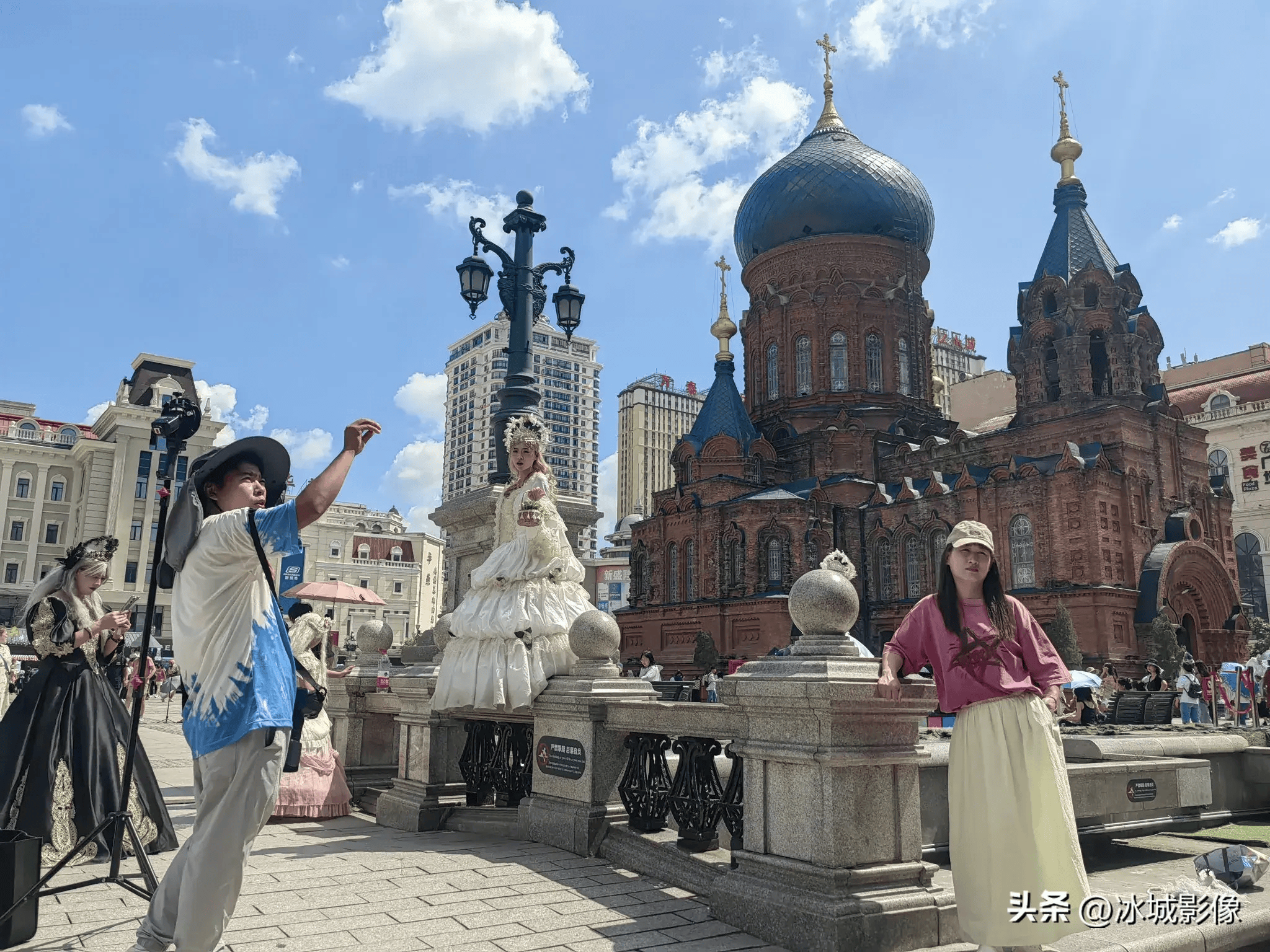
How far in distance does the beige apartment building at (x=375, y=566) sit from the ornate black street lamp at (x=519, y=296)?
183 ft

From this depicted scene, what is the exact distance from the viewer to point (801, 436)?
3756 centimetres

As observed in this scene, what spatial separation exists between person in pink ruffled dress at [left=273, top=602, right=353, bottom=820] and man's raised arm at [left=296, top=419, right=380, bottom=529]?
4.57 m

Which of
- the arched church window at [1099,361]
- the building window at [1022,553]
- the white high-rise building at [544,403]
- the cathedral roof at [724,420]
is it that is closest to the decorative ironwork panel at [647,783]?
the building window at [1022,553]

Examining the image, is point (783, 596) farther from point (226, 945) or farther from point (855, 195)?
point (226, 945)

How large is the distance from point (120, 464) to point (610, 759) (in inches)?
2172

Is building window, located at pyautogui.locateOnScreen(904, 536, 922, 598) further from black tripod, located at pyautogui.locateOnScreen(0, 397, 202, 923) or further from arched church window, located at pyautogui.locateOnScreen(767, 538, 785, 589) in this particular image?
black tripod, located at pyautogui.locateOnScreen(0, 397, 202, 923)

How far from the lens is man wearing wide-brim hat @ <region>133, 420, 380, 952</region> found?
3.29m

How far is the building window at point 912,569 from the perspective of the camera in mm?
33375

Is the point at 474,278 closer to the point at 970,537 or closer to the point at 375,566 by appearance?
the point at 970,537

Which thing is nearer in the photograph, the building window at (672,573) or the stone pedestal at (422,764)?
the stone pedestal at (422,764)

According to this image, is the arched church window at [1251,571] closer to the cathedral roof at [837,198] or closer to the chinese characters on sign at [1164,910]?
the cathedral roof at [837,198]

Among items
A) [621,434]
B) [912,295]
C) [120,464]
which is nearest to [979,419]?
[912,295]

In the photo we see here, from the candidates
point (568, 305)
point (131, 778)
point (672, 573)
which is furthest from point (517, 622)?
point (672, 573)

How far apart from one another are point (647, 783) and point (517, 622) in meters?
1.41
